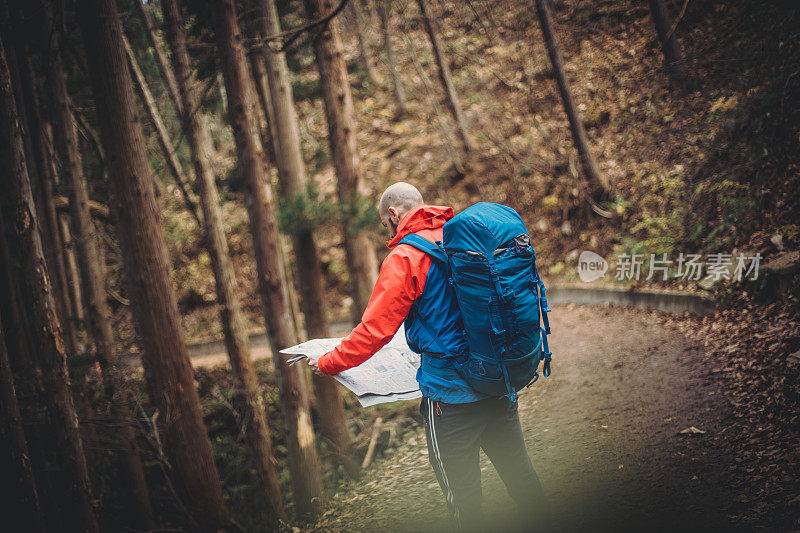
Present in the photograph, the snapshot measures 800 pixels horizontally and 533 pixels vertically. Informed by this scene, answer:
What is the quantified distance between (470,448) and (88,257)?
9.39 meters

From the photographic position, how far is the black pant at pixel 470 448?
255 cm

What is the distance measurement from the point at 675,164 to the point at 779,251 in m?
4.69

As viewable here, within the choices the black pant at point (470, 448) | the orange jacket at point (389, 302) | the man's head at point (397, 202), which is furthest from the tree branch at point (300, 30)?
the black pant at point (470, 448)

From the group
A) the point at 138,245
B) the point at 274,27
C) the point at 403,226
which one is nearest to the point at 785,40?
the point at 403,226

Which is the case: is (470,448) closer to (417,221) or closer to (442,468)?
(442,468)

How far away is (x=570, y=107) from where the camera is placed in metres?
12.8

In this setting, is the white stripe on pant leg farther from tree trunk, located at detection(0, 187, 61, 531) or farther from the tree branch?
tree trunk, located at detection(0, 187, 61, 531)

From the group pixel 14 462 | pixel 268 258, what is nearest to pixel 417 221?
pixel 268 258

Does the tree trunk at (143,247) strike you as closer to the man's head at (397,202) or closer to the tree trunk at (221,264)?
the tree trunk at (221,264)

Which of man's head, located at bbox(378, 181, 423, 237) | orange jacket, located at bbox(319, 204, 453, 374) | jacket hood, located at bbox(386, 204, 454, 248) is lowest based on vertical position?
orange jacket, located at bbox(319, 204, 453, 374)

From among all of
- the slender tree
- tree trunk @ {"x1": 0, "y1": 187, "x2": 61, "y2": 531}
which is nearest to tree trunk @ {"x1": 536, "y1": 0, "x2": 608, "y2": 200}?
the slender tree

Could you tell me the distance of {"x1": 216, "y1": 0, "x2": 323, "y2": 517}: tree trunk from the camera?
6336mm

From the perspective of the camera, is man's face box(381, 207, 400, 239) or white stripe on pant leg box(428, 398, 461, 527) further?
man's face box(381, 207, 400, 239)

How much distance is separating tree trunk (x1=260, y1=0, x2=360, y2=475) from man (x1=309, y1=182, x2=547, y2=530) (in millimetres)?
6443
